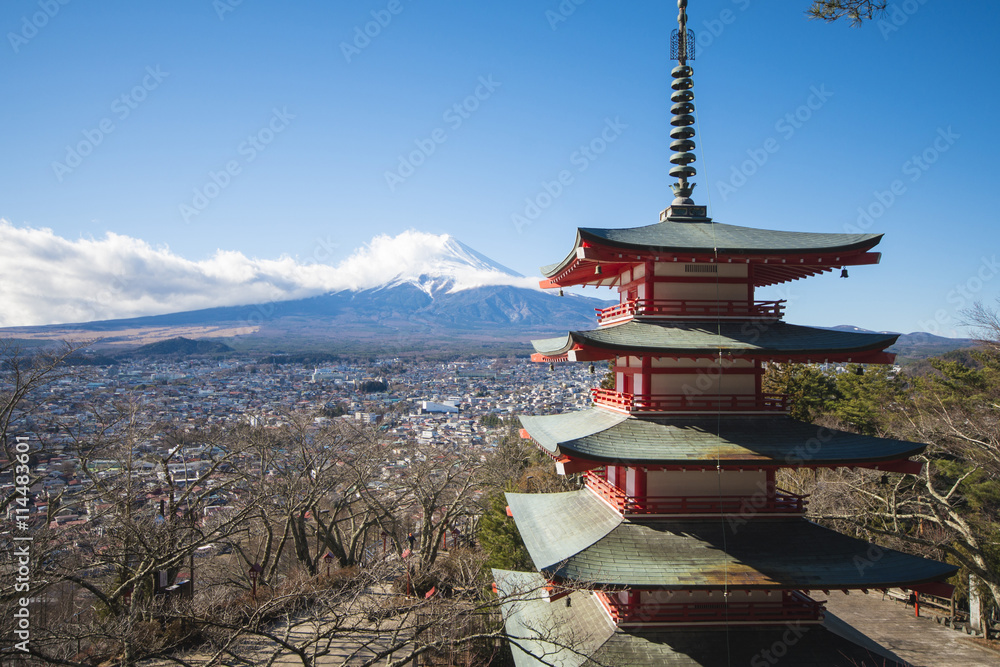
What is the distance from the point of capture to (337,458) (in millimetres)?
24391

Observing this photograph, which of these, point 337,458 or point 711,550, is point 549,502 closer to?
point 711,550

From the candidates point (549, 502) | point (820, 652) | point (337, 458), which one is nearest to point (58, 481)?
point (337, 458)

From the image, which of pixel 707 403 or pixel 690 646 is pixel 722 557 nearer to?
pixel 690 646

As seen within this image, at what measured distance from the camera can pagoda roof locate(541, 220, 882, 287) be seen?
31.2 ft

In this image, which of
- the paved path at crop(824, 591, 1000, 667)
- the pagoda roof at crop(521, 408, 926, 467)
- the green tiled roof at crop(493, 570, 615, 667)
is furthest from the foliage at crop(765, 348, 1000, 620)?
the green tiled roof at crop(493, 570, 615, 667)

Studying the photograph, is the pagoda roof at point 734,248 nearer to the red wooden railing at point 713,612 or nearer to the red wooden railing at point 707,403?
the red wooden railing at point 707,403

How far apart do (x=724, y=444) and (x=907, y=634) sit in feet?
44.5

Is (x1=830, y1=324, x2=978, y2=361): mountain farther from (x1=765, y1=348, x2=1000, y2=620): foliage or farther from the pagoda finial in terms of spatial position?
the pagoda finial

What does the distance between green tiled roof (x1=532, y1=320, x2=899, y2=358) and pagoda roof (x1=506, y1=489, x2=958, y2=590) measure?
10.3ft

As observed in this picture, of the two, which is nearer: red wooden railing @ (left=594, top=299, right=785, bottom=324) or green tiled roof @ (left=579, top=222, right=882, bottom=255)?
green tiled roof @ (left=579, top=222, right=882, bottom=255)

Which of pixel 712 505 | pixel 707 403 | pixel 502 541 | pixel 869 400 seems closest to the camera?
pixel 712 505

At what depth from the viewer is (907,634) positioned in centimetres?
1670

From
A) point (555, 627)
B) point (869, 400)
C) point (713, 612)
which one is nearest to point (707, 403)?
point (713, 612)

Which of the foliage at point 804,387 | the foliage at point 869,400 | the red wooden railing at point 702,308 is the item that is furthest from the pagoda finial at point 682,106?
the foliage at point 869,400
